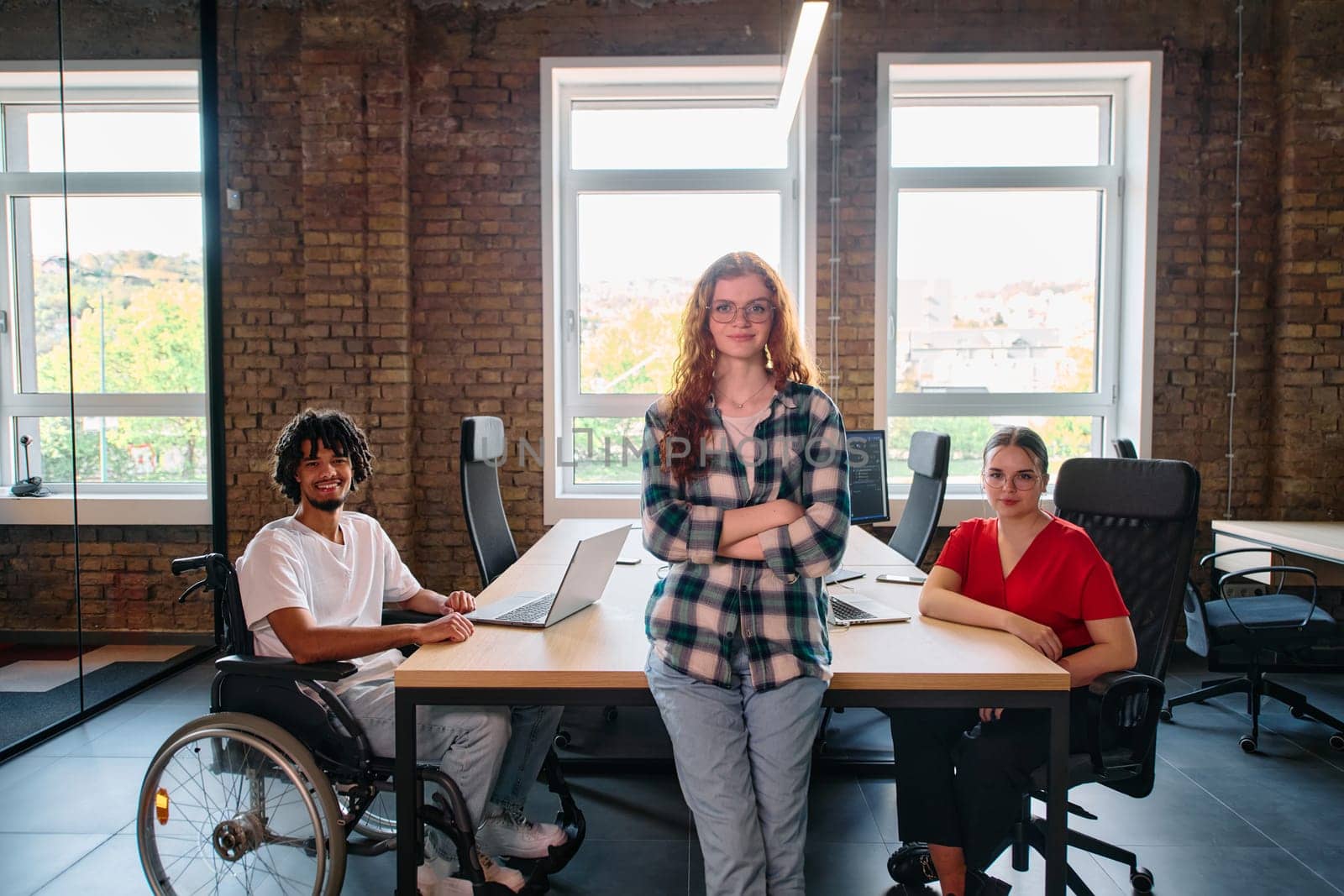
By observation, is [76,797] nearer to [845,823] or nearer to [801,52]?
[845,823]

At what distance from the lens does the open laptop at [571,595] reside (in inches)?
78.2

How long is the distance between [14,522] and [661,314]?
3.18 metres

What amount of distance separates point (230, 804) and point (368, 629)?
0.51 meters

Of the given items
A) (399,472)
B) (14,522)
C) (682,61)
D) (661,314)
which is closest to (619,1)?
(682,61)

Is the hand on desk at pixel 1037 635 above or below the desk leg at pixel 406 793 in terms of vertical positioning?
above

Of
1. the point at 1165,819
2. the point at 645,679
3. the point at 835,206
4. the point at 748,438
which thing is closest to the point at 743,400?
the point at 748,438

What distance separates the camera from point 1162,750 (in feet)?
10.6

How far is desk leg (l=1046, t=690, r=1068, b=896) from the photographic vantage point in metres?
1.68

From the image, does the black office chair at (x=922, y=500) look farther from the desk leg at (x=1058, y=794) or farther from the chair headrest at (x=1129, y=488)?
the desk leg at (x=1058, y=794)

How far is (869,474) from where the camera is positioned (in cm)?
315

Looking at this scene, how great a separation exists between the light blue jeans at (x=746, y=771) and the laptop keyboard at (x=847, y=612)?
1.49ft

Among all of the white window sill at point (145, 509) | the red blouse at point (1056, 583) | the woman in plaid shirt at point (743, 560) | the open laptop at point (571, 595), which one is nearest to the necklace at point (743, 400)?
the woman in plaid shirt at point (743, 560)

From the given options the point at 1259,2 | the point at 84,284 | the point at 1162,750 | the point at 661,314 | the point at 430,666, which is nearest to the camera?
the point at 430,666

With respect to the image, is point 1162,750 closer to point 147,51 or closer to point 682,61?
point 682,61
